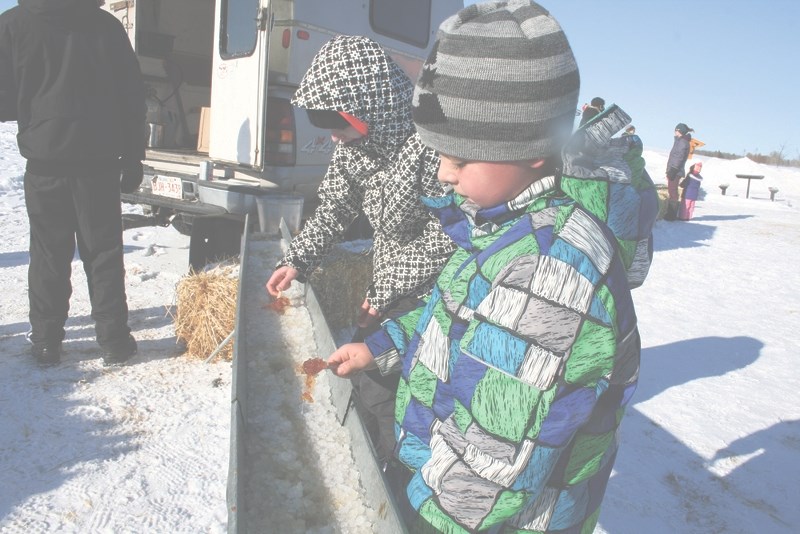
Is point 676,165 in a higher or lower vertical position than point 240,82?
lower

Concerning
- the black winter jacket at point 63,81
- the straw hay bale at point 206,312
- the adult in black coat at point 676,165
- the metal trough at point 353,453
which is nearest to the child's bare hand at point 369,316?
the metal trough at point 353,453

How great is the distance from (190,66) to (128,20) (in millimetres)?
2241

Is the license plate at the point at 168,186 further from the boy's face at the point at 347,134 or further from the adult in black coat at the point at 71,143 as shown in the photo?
the boy's face at the point at 347,134

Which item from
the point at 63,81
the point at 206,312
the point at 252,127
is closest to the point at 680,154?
the point at 252,127

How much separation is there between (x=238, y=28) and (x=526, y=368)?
15.1 feet

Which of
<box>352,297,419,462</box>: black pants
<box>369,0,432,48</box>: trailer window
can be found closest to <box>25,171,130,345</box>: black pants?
<box>352,297,419,462</box>: black pants

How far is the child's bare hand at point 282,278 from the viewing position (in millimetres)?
2344

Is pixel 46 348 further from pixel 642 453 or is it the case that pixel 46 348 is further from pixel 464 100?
pixel 642 453

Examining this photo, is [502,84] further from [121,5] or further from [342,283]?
[121,5]

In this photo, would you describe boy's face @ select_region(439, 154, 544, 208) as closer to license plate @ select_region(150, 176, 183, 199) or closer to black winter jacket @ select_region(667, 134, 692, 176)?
license plate @ select_region(150, 176, 183, 199)

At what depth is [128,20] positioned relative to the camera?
627cm

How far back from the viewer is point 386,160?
217 centimetres

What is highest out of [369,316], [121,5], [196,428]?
[121,5]

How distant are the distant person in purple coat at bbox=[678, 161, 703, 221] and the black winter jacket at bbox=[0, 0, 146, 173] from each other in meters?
12.0
